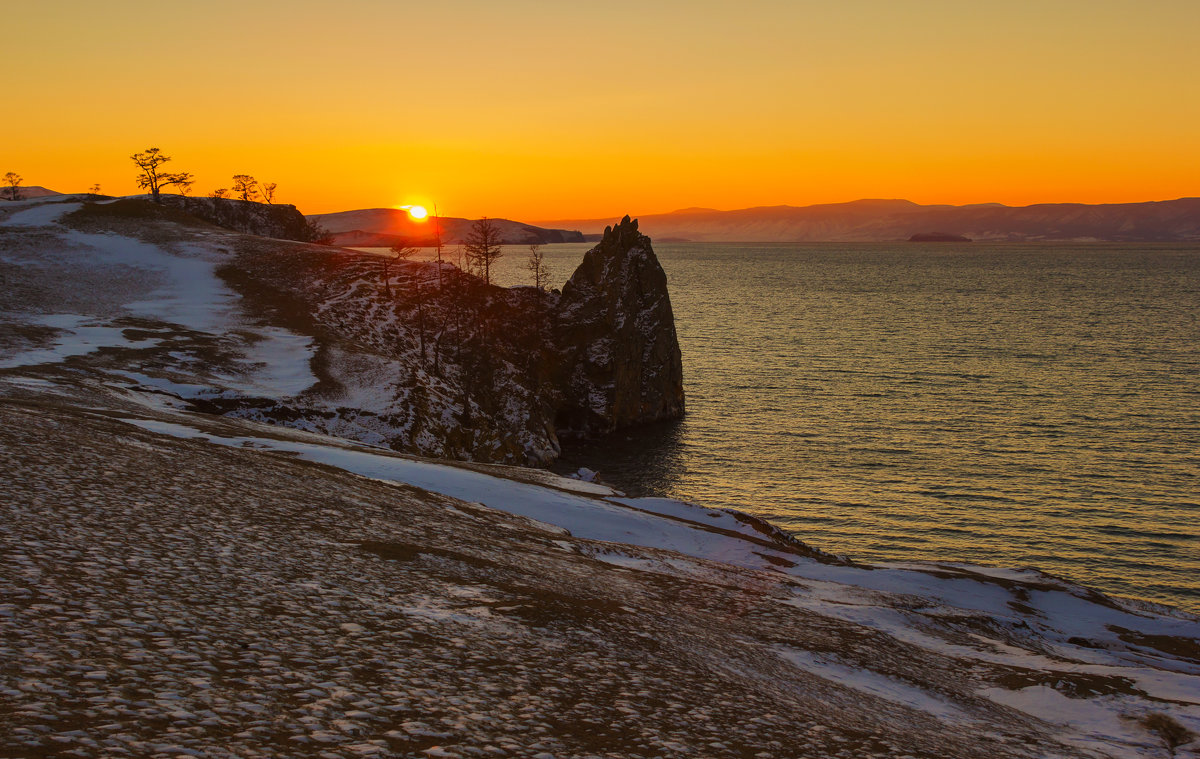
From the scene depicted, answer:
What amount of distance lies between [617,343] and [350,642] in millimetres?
80011

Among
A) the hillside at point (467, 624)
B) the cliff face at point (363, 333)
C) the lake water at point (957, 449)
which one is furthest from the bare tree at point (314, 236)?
the hillside at point (467, 624)

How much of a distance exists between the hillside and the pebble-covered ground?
0.06 m

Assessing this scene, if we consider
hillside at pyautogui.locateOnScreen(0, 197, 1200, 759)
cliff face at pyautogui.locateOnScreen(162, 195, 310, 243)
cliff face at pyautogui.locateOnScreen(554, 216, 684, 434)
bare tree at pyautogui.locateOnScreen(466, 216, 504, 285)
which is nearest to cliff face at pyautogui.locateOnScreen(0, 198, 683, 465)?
cliff face at pyautogui.locateOnScreen(554, 216, 684, 434)

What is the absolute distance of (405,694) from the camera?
11539mm

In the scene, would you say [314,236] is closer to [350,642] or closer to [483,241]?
[483,241]

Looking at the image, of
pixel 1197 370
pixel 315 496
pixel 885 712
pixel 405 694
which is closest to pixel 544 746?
pixel 405 694

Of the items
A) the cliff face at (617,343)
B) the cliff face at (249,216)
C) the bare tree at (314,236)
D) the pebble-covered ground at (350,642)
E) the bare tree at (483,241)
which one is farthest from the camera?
the bare tree at (314,236)

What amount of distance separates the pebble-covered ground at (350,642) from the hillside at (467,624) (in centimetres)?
6

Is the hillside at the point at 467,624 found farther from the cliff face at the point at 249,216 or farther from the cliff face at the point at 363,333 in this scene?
the cliff face at the point at 249,216

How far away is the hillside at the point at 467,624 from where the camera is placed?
1055cm

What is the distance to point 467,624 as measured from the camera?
50.9 ft

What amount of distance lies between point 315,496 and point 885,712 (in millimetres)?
17117

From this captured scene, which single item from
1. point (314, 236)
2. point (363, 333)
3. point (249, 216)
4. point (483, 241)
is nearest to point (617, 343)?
point (483, 241)

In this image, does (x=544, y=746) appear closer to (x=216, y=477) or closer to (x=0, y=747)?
(x=0, y=747)
